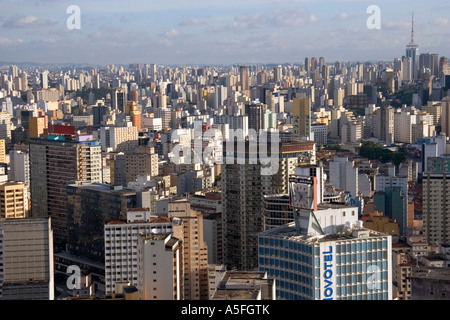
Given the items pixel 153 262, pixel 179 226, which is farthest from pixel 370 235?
pixel 179 226

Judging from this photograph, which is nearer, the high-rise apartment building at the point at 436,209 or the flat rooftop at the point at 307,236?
the flat rooftop at the point at 307,236

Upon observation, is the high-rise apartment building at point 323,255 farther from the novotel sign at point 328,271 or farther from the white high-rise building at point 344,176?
the white high-rise building at point 344,176

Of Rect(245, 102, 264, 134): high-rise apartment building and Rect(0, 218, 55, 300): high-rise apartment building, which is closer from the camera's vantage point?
Rect(0, 218, 55, 300): high-rise apartment building

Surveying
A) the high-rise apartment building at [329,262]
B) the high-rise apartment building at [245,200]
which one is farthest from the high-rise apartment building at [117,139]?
the high-rise apartment building at [329,262]

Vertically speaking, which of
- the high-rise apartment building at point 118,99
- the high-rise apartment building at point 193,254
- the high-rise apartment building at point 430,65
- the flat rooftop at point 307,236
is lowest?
the high-rise apartment building at point 193,254

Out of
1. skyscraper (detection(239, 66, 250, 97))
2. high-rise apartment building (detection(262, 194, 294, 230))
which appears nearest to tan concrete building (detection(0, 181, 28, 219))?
high-rise apartment building (detection(262, 194, 294, 230))

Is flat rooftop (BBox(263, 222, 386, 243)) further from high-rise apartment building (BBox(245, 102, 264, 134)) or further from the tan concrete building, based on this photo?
high-rise apartment building (BBox(245, 102, 264, 134))

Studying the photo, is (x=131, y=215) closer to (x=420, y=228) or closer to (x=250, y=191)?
(x=250, y=191)

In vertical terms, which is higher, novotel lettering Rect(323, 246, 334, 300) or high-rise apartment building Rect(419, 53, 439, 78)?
high-rise apartment building Rect(419, 53, 439, 78)
